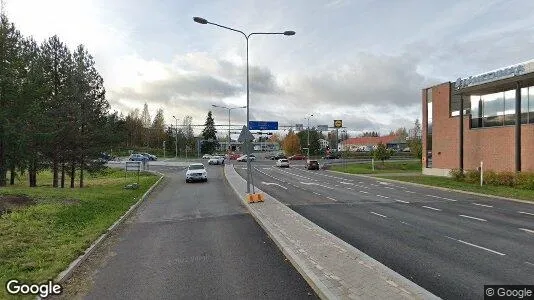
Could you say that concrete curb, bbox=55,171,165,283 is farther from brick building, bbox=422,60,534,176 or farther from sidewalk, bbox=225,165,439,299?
brick building, bbox=422,60,534,176

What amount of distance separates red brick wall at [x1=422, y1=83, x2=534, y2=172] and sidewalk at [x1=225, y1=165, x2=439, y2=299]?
1011 inches

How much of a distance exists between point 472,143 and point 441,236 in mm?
29562

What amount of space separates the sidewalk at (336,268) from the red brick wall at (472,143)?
25.7m

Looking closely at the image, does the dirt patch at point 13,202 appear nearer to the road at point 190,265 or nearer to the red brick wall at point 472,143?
the road at point 190,265

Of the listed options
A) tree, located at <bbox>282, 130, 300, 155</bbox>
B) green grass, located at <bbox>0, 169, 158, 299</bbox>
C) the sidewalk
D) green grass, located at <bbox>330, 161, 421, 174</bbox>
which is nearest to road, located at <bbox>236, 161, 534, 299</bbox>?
the sidewalk

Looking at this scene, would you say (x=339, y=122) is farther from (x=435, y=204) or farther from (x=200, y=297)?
(x=200, y=297)

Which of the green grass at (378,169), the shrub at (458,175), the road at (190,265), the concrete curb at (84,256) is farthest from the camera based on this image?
the green grass at (378,169)

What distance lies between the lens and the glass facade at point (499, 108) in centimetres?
3200

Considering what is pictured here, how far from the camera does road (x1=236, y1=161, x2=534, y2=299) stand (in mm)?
7977

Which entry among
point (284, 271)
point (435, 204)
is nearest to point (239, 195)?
point (435, 204)

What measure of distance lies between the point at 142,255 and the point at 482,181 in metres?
27.1

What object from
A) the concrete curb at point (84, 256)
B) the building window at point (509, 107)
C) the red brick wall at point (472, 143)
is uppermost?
the building window at point (509, 107)

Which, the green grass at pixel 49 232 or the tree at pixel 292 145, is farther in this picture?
the tree at pixel 292 145

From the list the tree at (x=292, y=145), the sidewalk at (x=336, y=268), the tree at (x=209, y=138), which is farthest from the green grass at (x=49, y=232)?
the tree at (x=209, y=138)
